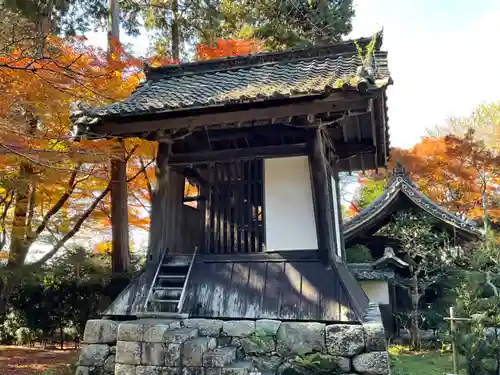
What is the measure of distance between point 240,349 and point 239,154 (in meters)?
3.05

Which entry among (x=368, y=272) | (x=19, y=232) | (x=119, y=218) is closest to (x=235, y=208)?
(x=119, y=218)

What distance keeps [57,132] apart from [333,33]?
1131cm

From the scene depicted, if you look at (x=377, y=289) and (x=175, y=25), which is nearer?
(x=377, y=289)

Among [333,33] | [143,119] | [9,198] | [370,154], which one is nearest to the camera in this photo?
[143,119]

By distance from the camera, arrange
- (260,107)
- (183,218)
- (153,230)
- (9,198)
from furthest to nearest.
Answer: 1. (9,198)
2. (183,218)
3. (153,230)
4. (260,107)

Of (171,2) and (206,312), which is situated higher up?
(171,2)

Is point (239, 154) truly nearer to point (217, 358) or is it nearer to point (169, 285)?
point (169, 285)

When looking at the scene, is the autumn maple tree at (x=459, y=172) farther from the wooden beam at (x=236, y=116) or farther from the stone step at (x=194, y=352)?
the stone step at (x=194, y=352)

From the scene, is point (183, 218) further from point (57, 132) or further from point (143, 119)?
point (57, 132)

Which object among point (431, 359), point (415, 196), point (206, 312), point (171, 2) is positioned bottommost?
point (431, 359)

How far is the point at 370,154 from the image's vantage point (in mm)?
9094

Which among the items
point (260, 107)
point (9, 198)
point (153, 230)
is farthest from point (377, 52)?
point (9, 198)

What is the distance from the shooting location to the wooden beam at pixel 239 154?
6.73 m

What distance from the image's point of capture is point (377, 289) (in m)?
12.6
